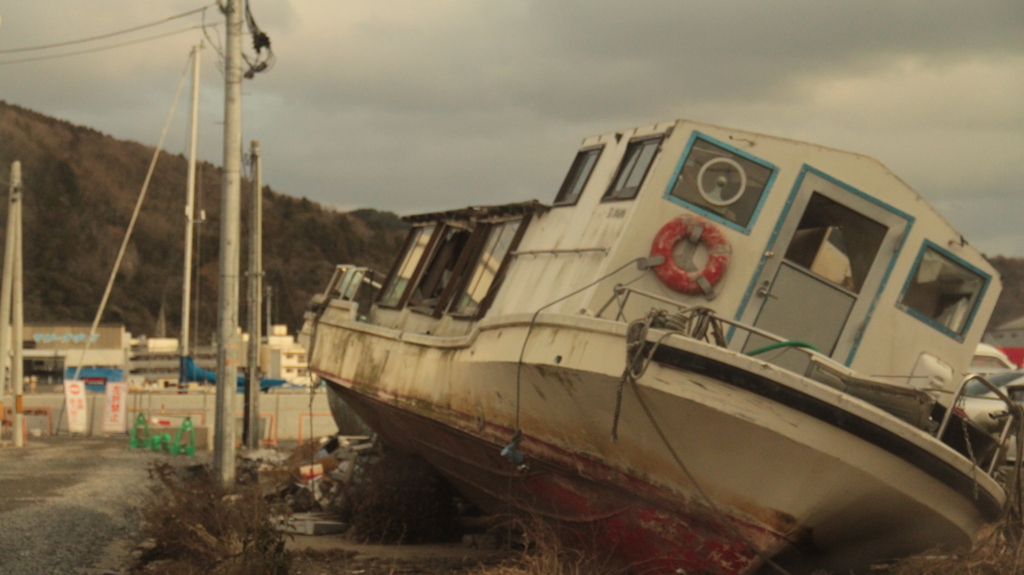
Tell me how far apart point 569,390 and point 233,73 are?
9.29 metres

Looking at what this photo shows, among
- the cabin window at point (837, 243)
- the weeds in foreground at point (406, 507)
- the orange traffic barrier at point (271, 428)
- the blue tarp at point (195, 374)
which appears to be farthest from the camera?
the blue tarp at point (195, 374)

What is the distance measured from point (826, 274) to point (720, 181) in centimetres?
116

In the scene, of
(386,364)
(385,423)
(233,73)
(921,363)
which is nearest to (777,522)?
(921,363)

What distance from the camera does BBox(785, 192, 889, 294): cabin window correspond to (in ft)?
31.0

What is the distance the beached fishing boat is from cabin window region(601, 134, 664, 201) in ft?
0.08

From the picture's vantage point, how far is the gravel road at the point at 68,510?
33.1 ft

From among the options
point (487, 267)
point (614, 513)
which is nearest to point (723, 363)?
point (614, 513)

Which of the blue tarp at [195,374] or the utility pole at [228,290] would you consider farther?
the blue tarp at [195,374]

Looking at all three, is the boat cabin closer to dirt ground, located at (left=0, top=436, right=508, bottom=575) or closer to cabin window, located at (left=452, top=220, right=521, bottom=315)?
cabin window, located at (left=452, top=220, right=521, bottom=315)

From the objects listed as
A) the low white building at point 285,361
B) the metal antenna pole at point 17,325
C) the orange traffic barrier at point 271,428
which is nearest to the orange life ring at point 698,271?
the metal antenna pole at point 17,325

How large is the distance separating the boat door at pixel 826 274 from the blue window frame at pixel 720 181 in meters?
0.29

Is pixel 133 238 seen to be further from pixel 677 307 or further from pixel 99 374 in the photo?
pixel 677 307

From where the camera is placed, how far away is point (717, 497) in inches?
314

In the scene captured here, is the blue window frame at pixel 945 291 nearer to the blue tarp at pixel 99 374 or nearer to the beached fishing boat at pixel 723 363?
the beached fishing boat at pixel 723 363
